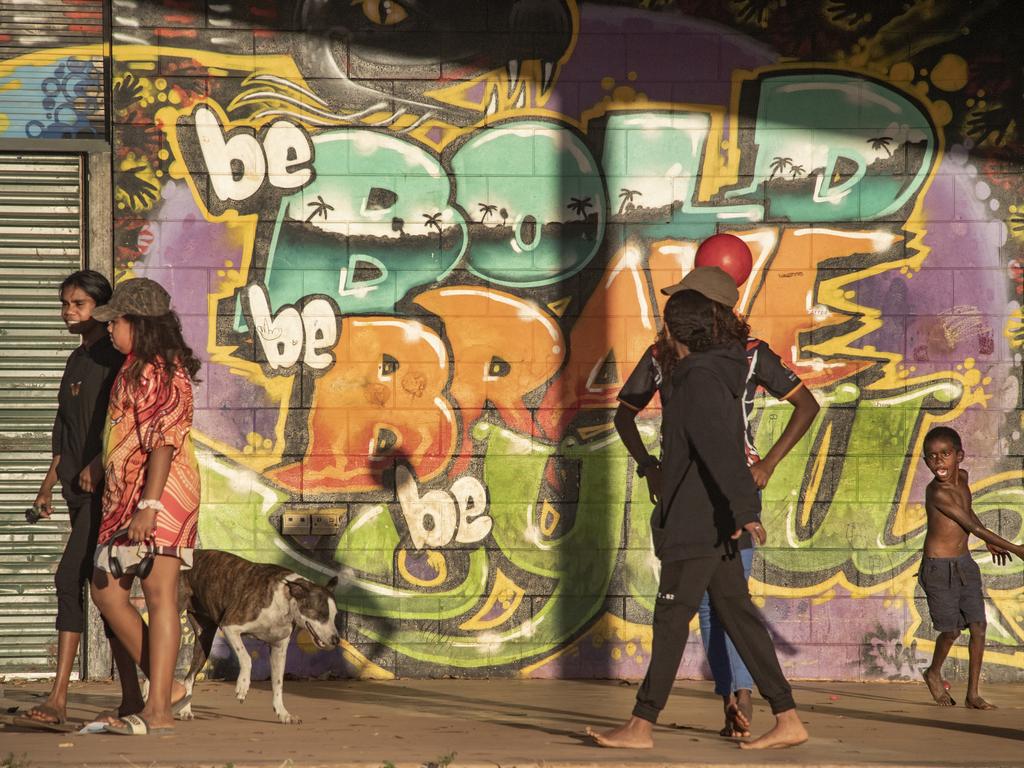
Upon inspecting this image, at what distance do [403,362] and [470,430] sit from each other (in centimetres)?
58

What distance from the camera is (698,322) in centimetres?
656

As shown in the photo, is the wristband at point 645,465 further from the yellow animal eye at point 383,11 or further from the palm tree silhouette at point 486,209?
the yellow animal eye at point 383,11

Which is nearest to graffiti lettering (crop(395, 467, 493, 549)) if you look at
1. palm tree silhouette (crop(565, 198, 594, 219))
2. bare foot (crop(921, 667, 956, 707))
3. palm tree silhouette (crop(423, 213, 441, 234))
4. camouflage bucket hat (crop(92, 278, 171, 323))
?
palm tree silhouette (crop(423, 213, 441, 234))

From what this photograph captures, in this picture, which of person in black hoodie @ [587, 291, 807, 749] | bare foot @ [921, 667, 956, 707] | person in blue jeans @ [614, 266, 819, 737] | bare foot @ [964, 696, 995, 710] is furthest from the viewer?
bare foot @ [921, 667, 956, 707]

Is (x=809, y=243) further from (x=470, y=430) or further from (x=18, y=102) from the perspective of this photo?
(x=18, y=102)

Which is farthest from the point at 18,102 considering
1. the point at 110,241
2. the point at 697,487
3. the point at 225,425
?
the point at 697,487

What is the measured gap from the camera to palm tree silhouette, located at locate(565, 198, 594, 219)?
916 centimetres

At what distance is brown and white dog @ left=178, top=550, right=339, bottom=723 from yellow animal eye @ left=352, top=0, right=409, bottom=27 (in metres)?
3.53

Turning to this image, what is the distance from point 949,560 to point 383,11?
15.3 feet

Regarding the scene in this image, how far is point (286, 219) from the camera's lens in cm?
908

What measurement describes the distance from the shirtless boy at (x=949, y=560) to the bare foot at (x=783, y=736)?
217 cm

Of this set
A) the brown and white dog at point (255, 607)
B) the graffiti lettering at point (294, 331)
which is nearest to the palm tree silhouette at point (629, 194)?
the graffiti lettering at point (294, 331)

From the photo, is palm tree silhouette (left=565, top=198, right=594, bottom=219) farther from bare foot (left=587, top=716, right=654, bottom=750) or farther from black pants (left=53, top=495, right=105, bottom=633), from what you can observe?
bare foot (left=587, top=716, right=654, bottom=750)

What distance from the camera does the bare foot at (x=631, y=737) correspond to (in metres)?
6.32
